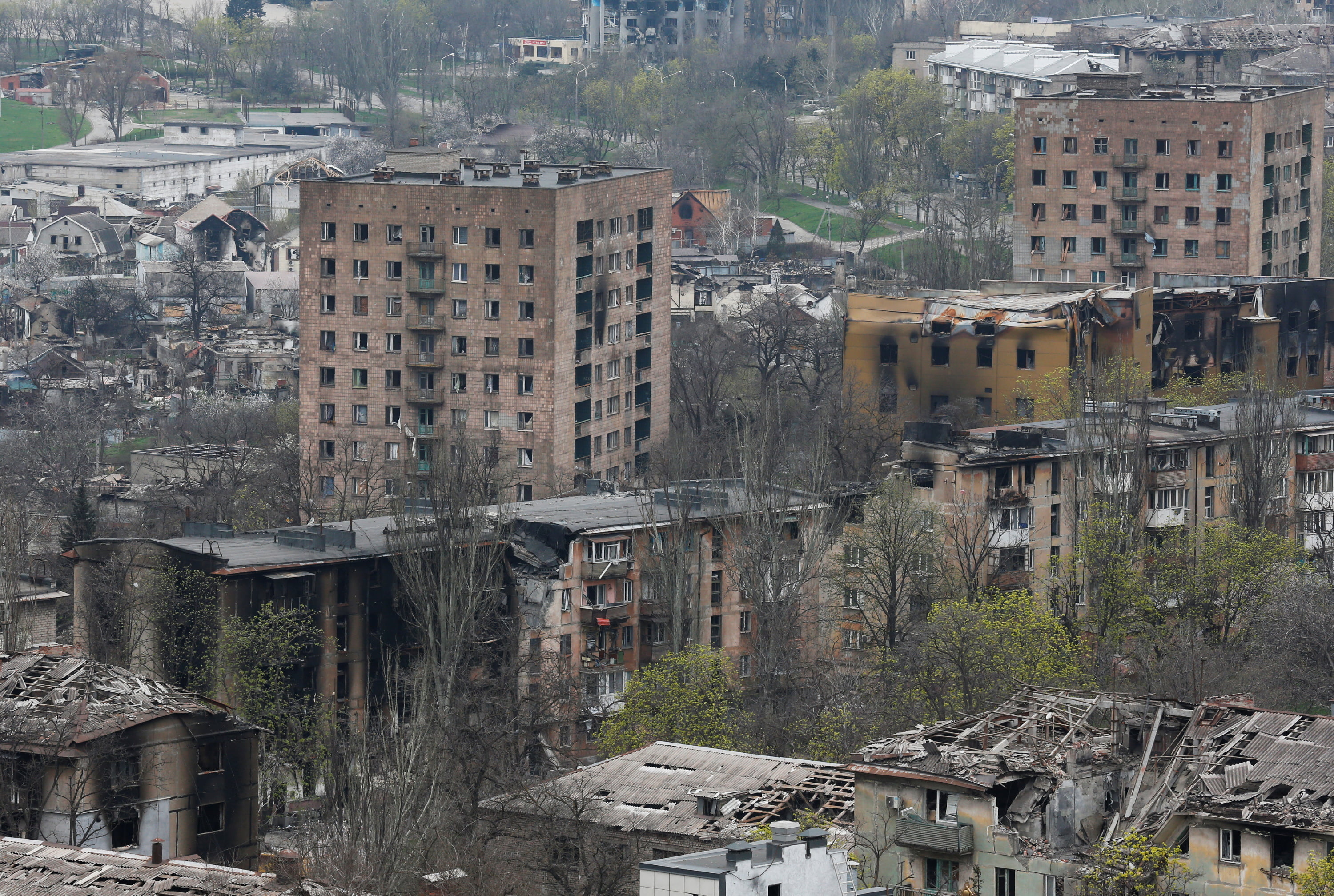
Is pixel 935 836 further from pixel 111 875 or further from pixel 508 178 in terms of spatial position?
pixel 508 178

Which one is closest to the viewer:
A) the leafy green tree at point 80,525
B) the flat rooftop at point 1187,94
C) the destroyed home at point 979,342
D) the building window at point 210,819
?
the building window at point 210,819

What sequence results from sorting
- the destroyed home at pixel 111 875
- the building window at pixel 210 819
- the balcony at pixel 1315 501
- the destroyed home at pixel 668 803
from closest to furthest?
1. the destroyed home at pixel 111 875
2. the destroyed home at pixel 668 803
3. the building window at pixel 210 819
4. the balcony at pixel 1315 501

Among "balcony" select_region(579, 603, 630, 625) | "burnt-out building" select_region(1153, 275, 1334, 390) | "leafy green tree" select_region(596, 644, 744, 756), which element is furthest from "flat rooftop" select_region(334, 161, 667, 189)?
"leafy green tree" select_region(596, 644, 744, 756)

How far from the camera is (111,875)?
135 ft

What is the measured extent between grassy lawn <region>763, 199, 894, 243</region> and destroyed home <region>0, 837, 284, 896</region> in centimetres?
11502

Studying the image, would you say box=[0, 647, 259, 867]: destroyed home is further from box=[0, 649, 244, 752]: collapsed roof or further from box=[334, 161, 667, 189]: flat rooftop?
box=[334, 161, 667, 189]: flat rooftop

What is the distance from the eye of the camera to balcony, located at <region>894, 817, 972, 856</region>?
44469 mm

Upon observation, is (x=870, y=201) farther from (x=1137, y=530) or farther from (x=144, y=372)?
(x=1137, y=530)

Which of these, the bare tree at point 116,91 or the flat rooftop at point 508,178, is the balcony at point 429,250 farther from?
the bare tree at point 116,91

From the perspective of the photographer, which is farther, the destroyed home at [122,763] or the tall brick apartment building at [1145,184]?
the tall brick apartment building at [1145,184]

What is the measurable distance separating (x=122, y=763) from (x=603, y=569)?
1809 cm

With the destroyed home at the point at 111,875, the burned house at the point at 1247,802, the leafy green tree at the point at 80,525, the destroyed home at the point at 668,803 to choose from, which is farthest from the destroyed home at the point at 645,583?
the destroyed home at the point at 111,875

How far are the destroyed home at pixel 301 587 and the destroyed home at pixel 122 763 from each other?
9430 millimetres

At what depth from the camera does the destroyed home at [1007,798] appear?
146 ft
